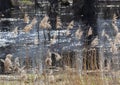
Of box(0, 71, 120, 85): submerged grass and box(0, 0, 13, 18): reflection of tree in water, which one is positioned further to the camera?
box(0, 0, 13, 18): reflection of tree in water

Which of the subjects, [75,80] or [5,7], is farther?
[5,7]

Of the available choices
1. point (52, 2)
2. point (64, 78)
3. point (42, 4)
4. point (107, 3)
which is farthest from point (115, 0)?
point (64, 78)

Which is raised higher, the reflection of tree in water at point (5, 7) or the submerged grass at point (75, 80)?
the submerged grass at point (75, 80)

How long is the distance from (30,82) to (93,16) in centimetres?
2728

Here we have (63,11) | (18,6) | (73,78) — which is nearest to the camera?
(73,78)

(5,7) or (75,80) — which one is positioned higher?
(75,80)

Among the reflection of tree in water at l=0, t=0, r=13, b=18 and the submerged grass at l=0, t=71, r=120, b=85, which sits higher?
the submerged grass at l=0, t=71, r=120, b=85

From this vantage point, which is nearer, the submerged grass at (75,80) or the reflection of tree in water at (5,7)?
the submerged grass at (75,80)

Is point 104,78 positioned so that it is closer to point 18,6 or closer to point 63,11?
point 63,11

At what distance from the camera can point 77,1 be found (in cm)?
3653

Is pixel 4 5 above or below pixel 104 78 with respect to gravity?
below

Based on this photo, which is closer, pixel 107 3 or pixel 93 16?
pixel 93 16

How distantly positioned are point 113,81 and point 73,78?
23.6 inches

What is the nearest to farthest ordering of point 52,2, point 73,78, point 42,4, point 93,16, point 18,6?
point 73,78, point 93,16, point 52,2, point 42,4, point 18,6
